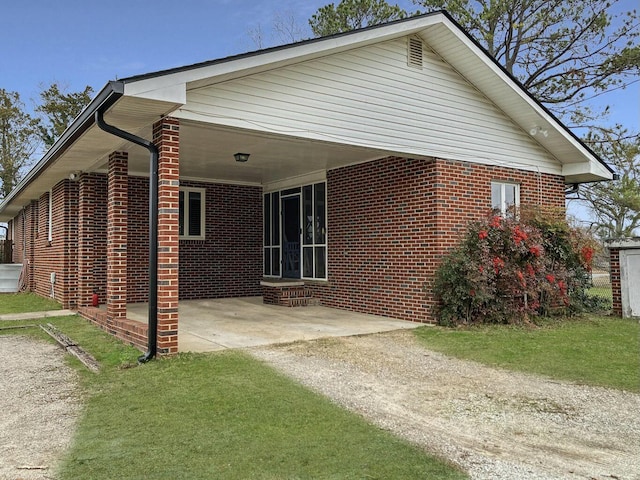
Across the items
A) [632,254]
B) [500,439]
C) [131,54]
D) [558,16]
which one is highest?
[131,54]

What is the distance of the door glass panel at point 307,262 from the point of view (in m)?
12.2

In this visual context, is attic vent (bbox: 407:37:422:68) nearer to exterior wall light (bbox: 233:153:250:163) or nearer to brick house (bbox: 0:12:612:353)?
brick house (bbox: 0:12:612:353)

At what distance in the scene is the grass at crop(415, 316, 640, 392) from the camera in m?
5.70

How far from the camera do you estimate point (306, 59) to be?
24.3 ft

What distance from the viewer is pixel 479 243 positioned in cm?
883

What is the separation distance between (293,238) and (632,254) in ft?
23.3

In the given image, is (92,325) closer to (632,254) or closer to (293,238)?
(293,238)

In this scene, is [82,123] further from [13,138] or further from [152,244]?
[13,138]

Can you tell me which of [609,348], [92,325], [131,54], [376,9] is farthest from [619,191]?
[131,54]

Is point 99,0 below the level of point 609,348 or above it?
above

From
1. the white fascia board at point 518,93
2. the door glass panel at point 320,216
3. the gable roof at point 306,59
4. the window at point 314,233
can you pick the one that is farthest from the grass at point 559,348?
the door glass panel at point 320,216

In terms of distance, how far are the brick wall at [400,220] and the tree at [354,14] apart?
10.1m

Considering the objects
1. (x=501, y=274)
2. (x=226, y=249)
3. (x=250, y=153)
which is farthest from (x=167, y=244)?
(x=226, y=249)

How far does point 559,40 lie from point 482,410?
17.7m
